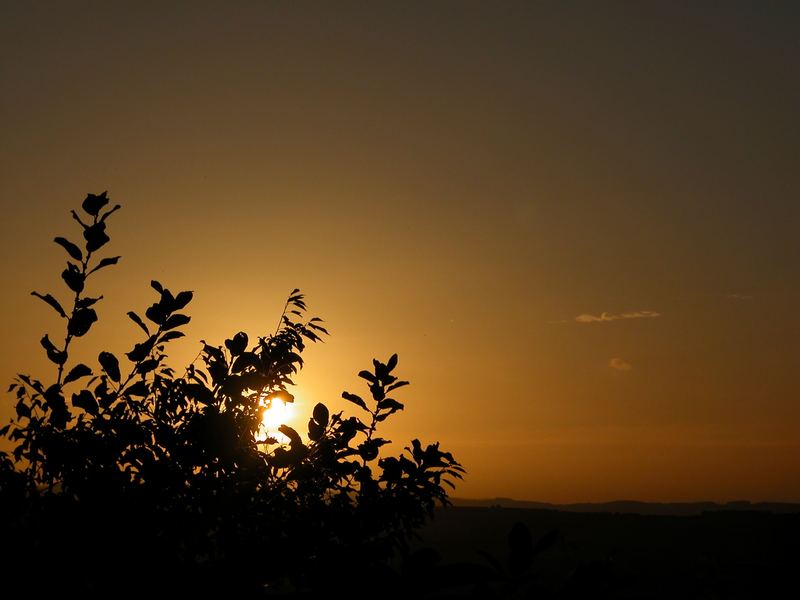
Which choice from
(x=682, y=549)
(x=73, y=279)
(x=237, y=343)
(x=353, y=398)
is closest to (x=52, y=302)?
(x=73, y=279)

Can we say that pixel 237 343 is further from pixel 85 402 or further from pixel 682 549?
pixel 682 549

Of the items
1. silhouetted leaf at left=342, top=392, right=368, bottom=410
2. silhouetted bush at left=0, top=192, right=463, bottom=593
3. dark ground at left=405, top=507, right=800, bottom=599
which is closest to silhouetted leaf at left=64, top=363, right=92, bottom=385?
silhouetted bush at left=0, top=192, right=463, bottom=593

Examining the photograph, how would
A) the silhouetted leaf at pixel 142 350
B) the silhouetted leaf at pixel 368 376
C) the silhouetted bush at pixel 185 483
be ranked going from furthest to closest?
the silhouetted leaf at pixel 368 376 < the silhouetted leaf at pixel 142 350 < the silhouetted bush at pixel 185 483

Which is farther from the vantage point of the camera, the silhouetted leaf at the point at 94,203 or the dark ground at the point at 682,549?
the dark ground at the point at 682,549

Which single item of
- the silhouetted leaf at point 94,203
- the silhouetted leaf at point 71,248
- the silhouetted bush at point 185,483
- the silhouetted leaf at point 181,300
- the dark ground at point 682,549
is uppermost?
the silhouetted leaf at point 94,203

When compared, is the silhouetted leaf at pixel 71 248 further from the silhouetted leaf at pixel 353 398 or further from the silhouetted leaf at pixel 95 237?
the silhouetted leaf at pixel 353 398

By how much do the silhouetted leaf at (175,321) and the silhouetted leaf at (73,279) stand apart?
2.08ft

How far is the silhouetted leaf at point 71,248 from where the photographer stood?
16.0 ft

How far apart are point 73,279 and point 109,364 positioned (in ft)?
2.50

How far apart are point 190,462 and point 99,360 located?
3.43 feet

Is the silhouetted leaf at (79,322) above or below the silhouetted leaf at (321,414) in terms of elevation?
above

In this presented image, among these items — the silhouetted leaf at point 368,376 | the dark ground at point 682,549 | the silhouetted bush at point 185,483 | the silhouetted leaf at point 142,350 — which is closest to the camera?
the silhouetted bush at point 185,483

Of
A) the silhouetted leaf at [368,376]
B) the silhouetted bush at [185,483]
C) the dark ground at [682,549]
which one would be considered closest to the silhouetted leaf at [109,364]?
the silhouetted bush at [185,483]

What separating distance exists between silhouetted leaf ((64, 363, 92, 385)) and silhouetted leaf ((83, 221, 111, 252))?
2.53 ft
